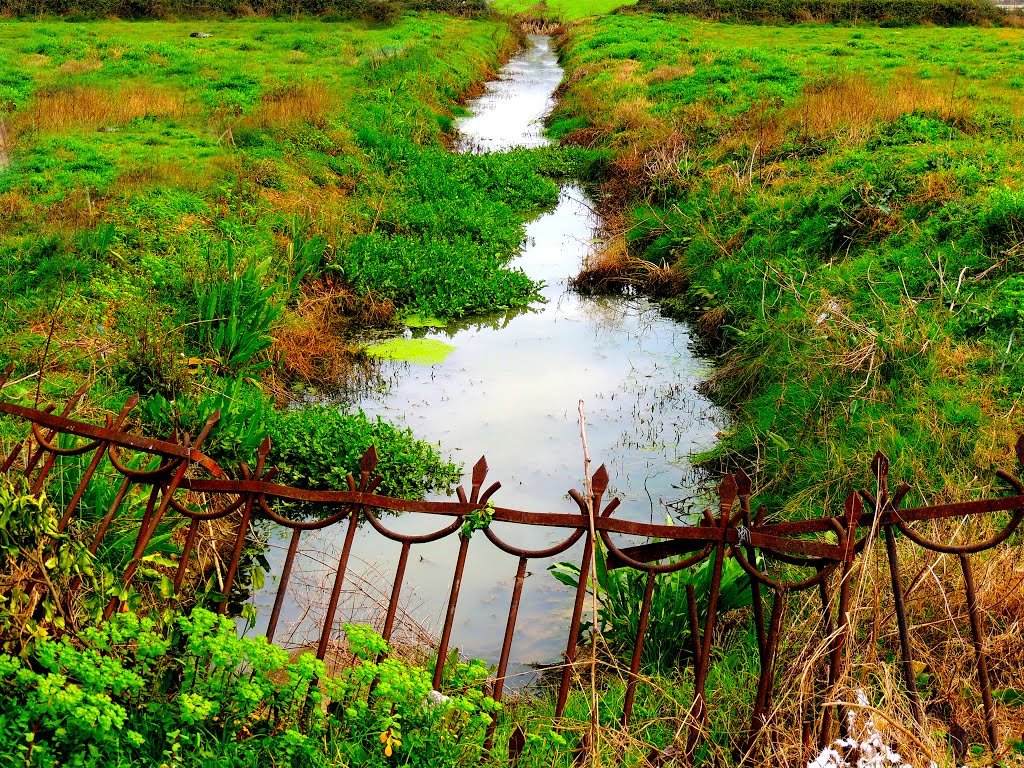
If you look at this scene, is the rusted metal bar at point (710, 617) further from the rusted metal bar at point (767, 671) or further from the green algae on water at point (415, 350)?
the green algae on water at point (415, 350)

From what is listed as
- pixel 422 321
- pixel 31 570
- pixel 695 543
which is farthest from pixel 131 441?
pixel 422 321

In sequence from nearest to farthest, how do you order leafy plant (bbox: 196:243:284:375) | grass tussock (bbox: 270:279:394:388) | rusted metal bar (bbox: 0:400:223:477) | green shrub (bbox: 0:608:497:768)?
1. green shrub (bbox: 0:608:497:768)
2. rusted metal bar (bbox: 0:400:223:477)
3. leafy plant (bbox: 196:243:284:375)
4. grass tussock (bbox: 270:279:394:388)

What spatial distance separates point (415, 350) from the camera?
917 centimetres

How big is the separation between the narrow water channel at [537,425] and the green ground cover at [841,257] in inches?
20.7

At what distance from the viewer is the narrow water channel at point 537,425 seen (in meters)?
5.35

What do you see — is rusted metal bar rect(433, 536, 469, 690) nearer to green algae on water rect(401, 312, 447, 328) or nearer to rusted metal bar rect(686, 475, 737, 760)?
rusted metal bar rect(686, 475, 737, 760)

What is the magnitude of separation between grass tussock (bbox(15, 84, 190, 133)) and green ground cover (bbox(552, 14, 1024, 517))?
24.3 feet

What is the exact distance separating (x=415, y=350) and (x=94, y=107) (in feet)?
27.8

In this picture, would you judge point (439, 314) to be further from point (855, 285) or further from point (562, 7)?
point (562, 7)

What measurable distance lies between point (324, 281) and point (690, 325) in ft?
12.9

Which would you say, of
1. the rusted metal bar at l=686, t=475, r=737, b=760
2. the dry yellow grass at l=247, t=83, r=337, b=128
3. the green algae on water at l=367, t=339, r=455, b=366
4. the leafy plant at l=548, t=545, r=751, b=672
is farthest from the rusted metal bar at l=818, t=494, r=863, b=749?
the dry yellow grass at l=247, t=83, r=337, b=128

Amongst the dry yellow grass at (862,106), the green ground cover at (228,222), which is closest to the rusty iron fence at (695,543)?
the green ground cover at (228,222)

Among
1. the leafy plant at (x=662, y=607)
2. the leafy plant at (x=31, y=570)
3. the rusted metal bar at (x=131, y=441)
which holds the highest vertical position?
the leafy plant at (x=662, y=607)

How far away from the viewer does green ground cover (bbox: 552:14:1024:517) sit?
231 inches
